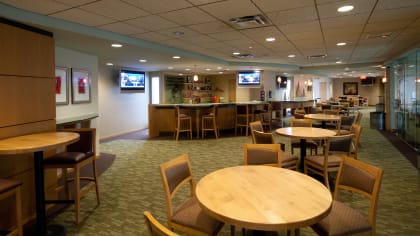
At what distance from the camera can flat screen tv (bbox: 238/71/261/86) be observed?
10.5m

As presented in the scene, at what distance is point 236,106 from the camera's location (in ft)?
29.0

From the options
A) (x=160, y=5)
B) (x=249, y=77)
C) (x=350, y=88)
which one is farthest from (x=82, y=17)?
(x=350, y=88)

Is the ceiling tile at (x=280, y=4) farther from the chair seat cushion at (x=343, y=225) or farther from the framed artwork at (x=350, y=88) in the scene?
the framed artwork at (x=350, y=88)

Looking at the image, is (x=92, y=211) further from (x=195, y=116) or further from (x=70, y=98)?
(x=195, y=116)

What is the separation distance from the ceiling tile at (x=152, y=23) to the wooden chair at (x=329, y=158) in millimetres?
2793

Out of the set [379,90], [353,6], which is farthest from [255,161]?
[379,90]

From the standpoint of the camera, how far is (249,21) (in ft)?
12.5

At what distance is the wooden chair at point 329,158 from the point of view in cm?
352

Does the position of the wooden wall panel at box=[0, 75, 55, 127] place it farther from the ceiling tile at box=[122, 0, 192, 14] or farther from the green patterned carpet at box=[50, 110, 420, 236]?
the ceiling tile at box=[122, 0, 192, 14]

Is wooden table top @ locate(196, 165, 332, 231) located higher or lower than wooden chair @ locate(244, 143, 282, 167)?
lower

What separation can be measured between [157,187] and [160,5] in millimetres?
2531

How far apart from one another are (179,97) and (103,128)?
4850 millimetres

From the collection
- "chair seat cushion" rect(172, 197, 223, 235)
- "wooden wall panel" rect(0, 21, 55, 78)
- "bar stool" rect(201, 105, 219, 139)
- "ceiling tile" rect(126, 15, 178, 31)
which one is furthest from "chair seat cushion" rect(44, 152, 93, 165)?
"bar stool" rect(201, 105, 219, 139)

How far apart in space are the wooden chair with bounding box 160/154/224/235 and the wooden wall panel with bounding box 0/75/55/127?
81.3 inches
